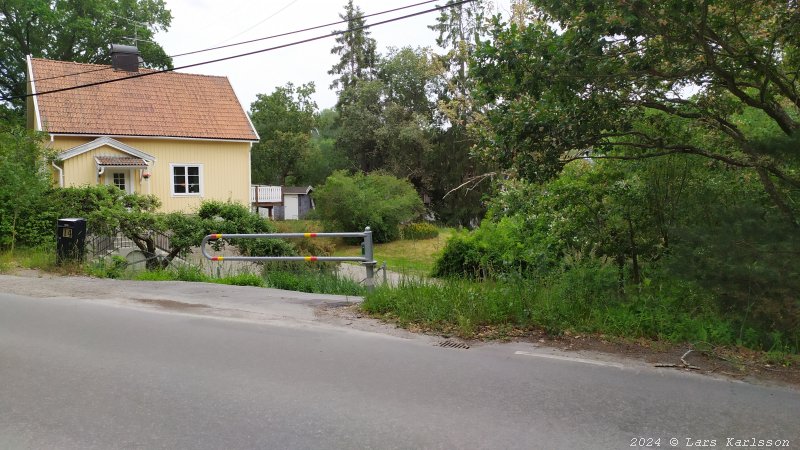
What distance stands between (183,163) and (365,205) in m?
8.93

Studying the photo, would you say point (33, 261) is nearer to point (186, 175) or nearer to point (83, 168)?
point (83, 168)

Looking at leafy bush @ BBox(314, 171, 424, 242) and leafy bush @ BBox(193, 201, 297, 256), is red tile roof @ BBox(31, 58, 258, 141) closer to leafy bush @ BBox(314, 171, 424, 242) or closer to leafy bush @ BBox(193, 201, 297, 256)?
leafy bush @ BBox(314, 171, 424, 242)

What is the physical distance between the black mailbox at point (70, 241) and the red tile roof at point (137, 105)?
12.7 metres

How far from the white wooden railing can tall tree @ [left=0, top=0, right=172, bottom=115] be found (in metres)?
9.58

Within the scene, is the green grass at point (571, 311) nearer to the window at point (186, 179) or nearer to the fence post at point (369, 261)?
the fence post at point (369, 261)

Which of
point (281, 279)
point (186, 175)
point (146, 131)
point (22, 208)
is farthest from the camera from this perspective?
point (186, 175)

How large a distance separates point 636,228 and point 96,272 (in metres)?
10.4

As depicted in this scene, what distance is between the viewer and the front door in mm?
24656

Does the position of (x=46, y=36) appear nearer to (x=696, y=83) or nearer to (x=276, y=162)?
(x=276, y=162)

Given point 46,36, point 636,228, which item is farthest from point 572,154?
point 46,36

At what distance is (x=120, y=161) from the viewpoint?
2377cm

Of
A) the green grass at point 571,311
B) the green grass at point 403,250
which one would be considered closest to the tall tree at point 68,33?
the green grass at point 403,250

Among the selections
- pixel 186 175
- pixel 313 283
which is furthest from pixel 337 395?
pixel 186 175

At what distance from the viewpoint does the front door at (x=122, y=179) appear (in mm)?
24656
